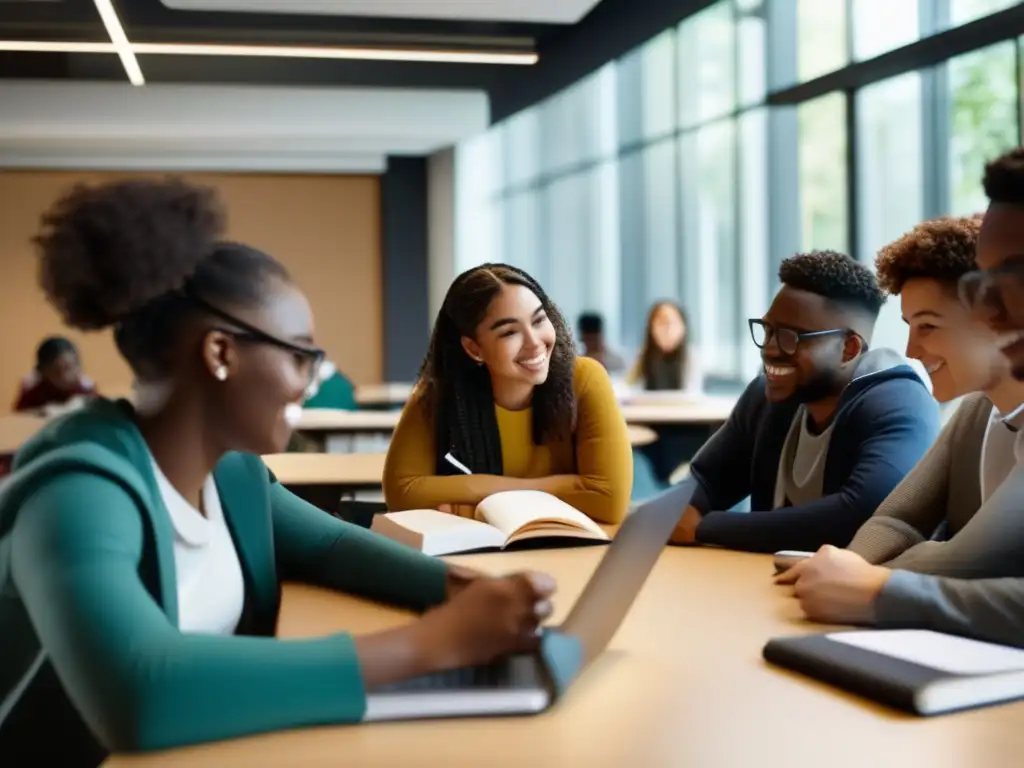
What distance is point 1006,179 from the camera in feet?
4.95

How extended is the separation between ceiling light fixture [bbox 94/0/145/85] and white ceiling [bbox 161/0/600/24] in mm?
366

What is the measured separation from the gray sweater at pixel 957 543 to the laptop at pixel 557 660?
366 millimetres

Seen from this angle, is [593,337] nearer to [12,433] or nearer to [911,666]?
[12,433]

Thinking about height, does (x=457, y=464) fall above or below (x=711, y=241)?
below

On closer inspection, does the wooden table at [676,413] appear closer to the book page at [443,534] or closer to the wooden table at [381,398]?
the wooden table at [381,398]

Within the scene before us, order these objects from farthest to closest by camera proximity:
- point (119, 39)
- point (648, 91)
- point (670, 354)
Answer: point (648, 91), point (670, 354), point (119, 39)

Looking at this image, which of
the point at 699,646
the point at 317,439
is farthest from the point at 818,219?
the point at 699,646

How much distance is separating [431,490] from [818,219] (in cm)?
519

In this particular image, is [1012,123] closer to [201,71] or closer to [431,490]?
[431,490]

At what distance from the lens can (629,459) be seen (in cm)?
267

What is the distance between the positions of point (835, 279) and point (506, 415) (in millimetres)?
820

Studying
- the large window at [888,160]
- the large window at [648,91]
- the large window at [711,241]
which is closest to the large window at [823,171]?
the large window at [888,160]

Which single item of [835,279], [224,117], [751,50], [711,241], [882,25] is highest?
[224,117]

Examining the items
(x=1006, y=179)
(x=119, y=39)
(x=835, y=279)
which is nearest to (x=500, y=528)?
(x=835, y=279)
